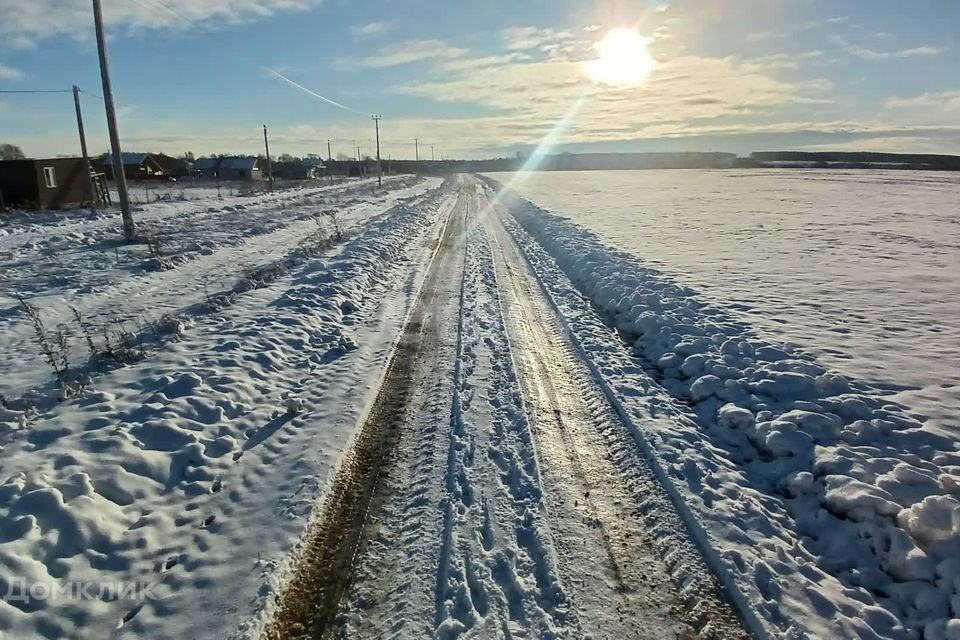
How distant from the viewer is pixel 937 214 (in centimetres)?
2920

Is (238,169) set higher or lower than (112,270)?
higher

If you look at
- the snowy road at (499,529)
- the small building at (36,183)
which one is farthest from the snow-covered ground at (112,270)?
the snowy road at (499,529)

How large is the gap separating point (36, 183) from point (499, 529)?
39628 millimetres

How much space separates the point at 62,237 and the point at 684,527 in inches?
934

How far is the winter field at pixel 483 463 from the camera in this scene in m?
3.62

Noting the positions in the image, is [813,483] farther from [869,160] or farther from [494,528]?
[869,160]

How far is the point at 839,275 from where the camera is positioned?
13742 millimetres

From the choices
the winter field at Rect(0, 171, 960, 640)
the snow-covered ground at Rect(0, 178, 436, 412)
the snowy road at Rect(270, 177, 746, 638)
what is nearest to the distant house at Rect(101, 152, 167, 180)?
the snow-covered ground at Rect(0, 178, 436, 412)

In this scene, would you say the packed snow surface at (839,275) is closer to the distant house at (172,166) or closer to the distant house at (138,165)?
the distant house at (138,165)

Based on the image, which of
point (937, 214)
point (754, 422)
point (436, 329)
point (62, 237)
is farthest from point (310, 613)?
point (937, 214)

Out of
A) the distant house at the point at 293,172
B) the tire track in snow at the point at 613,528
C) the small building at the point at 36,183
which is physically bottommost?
the tire track in snow at the point at 613,528

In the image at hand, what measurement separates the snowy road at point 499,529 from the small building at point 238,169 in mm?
91827

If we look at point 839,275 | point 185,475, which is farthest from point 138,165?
point 839,275

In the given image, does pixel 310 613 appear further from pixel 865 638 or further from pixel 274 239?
pixel 274 239
